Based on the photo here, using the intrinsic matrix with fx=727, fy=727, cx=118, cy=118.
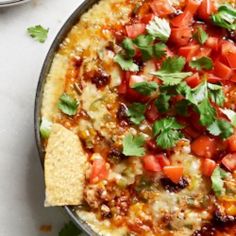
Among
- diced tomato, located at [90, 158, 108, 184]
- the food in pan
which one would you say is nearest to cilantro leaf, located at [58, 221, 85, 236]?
the food in pan

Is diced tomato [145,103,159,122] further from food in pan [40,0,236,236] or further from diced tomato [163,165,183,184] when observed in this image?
diced tomato [163,165,183,184]

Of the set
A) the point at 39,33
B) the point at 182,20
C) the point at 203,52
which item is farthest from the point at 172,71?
the point at 39,33

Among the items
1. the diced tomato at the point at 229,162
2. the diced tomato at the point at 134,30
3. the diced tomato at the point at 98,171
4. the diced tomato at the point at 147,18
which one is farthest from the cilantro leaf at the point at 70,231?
the diced tomato at the point at 147,18

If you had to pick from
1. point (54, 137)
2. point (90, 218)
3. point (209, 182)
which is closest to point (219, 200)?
point (209, 182)

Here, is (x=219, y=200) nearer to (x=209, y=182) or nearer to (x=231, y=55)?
(x=209, y=182)

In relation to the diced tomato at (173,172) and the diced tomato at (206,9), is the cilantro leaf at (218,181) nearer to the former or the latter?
the diced tomato at (173,172)

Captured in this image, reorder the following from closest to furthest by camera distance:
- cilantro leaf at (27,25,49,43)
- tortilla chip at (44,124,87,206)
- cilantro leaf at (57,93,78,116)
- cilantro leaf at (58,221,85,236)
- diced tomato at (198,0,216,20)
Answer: tortilla chip at (44,124,87,206), cilantro leaf at (57,93,78,116), diced tomato at (198,0,216,20), cilantro leaf at (58,221,85,236), cilantro leaf at (27,25,49,43)
